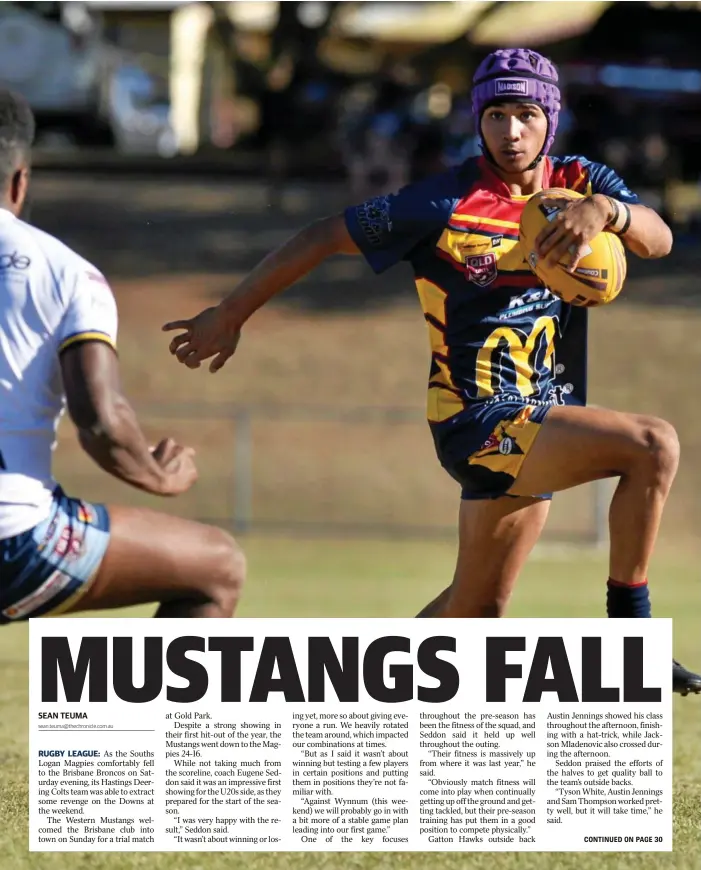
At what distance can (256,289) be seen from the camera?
472 centimetres

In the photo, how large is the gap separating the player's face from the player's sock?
1277 millimetres

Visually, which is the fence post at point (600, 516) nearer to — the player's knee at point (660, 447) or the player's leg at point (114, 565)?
the player's knee at point (660, 447)

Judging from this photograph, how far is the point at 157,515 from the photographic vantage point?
4246 mm

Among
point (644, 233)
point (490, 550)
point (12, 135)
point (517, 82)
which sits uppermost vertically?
point (517, 82)

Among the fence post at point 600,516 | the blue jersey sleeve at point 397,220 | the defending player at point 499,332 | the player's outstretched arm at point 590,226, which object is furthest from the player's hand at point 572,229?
the fence post at point 600,516

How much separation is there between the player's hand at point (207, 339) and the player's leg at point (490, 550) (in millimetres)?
881

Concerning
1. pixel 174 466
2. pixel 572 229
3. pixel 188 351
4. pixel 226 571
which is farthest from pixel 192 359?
pixel 572 229

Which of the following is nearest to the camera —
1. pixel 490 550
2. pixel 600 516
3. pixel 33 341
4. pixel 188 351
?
pixel 33 341

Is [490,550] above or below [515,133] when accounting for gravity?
below

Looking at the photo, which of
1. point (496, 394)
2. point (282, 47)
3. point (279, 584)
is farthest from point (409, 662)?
point (282, 47)

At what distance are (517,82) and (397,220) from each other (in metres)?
0.53

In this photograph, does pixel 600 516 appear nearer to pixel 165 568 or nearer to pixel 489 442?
pixel 489 442

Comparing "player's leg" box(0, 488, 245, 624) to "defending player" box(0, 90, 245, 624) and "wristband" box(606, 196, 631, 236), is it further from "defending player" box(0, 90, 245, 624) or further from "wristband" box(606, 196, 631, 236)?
"wristband" box(606, 196, 631, 236)

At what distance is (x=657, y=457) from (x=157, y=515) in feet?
4.61
